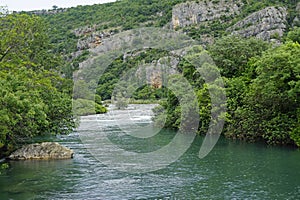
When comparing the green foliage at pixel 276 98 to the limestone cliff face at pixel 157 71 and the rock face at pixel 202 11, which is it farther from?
the rock face at pixel 202 11

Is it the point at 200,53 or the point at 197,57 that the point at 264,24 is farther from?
the point at 197,57

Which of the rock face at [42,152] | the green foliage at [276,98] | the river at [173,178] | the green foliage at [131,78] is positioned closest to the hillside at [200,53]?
the green foliage at [276,98]

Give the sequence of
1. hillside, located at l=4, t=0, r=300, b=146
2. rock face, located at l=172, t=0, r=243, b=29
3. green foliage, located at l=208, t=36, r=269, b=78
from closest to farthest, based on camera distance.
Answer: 1. hillside, located at l=4, t=0, r=300, b=146
2. green foliage, located at l=208, t=36, r=269, b=78
3. rock face, located at l=172, t=0, r=243, b=29

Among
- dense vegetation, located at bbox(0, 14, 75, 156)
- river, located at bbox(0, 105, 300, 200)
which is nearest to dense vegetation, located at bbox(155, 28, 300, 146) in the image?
river, located at bbox(0, 105, 300, 200)

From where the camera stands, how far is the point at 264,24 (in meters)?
104

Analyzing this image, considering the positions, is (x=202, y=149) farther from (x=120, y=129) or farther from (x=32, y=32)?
(x=32, y=32)

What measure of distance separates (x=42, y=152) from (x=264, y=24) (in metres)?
85.3

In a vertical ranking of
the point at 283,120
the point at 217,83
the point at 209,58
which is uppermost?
the point at 209,58

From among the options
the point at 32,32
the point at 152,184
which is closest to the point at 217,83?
the point at 32,32

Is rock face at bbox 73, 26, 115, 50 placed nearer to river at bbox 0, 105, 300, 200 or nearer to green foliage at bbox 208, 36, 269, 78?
green foliage at bbox 208, 36, 269, 78

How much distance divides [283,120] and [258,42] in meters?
16.5

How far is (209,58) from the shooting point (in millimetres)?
50281

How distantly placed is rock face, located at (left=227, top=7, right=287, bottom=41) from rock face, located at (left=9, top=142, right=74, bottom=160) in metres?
75.8

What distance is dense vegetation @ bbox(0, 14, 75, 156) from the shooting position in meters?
28.1
